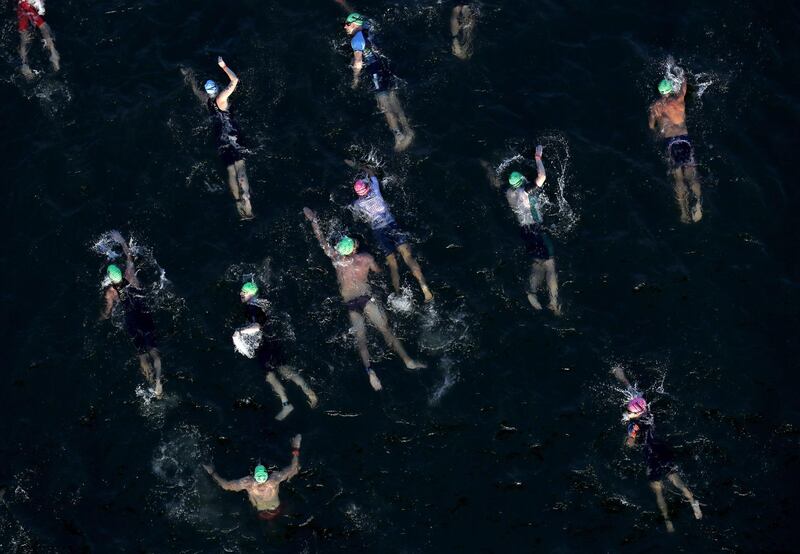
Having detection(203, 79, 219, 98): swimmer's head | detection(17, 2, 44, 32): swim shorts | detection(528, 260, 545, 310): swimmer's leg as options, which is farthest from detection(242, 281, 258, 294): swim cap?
detection(17, 2, 44, 32): swim shorts

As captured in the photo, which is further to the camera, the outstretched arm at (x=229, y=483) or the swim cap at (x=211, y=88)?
the swim cap at (x=211, y=88)

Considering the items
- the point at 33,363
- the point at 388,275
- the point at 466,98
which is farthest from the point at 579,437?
the point at 33,363

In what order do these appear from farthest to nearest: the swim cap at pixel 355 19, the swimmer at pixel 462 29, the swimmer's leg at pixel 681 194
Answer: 1. the swimmer at pixel 462 29
2. the swim cap at pixel 355 19
3. the swimmer's leg at pixel 681 194

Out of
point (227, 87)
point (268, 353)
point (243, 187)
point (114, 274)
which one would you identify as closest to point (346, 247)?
point (268, 353)

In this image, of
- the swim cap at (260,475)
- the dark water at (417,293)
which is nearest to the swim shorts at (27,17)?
the dark water at (417,293)

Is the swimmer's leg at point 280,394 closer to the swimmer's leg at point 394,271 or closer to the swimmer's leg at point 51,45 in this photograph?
the swimmer's leg at point 394,271

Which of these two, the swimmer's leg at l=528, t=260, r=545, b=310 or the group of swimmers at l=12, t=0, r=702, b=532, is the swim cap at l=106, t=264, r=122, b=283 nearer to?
the group of swimmers at l=12, t=0, r=702, b=532

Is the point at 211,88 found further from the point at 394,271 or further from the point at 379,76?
the point at 394,271
